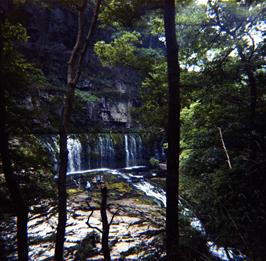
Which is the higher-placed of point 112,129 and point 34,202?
point 112,129

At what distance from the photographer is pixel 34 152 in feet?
17.4

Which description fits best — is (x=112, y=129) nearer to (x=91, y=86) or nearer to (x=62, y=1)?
(x=91, y=86)

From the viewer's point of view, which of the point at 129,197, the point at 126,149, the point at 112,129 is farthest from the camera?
the point at 112,129

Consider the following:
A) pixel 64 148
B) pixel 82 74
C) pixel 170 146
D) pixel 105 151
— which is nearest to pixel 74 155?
pixel 105 151

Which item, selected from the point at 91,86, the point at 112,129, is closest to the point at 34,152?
the point at 112,129

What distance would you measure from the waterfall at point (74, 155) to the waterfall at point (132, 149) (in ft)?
14.4

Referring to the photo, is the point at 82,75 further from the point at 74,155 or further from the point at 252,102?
the point at 252,102

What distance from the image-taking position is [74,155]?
17141mm

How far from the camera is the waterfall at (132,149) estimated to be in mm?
20344

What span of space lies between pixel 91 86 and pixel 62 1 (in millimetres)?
18855

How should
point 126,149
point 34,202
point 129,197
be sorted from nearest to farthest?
point 34,202 < point 129,197 < point 126,149

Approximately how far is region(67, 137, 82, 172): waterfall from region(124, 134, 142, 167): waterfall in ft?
14.4

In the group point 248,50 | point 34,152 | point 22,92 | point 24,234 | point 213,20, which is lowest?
point 24,234

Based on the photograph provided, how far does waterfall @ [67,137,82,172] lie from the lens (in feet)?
55.1
